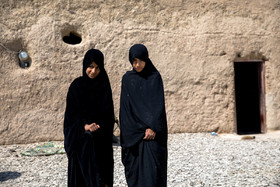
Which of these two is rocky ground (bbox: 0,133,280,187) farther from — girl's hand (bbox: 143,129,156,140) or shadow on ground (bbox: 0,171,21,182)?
girl's hand (bbox: 143,129,156,140)

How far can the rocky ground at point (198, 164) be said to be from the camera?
445 cm

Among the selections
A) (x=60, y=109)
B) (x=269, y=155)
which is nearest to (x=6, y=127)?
(x=60, y=109)

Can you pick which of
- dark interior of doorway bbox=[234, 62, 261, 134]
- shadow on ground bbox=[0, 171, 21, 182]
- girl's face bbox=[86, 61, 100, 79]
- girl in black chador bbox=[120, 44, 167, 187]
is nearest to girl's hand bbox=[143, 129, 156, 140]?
girl in black chador bbox=[120, 44, 167, 187]

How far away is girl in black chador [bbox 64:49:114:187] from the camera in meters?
3.08

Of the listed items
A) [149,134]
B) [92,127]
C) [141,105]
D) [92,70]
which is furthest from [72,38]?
[149,134]

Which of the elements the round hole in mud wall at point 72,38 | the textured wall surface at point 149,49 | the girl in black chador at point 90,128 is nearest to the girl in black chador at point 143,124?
the girl in black chador at point 90,128

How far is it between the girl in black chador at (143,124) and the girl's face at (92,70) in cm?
30

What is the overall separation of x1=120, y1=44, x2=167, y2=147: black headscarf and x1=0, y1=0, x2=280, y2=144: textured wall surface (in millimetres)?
4101

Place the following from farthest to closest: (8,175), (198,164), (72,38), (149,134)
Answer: (72,38) < (198,164) < (8,175) < (149,134)

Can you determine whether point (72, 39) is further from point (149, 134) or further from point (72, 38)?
point (149, 134)

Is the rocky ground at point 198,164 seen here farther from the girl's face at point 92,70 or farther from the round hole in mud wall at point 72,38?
the round hole in mud wall at point 72,38

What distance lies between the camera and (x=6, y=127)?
6.66 metres

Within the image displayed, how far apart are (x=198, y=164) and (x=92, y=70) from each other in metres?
2.79

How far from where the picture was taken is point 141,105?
3012mm
